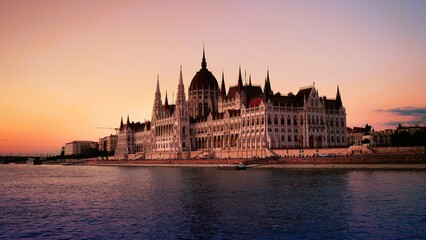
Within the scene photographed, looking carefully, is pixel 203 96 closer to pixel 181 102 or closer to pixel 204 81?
pixel 204 81

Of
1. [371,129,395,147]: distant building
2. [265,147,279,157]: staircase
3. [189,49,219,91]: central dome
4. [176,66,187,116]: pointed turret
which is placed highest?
[189,49,219,91]: central dome

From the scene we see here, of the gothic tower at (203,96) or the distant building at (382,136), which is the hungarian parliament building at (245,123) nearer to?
the gothic tower at (203,96)

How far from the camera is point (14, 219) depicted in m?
37.3

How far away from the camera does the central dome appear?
187m

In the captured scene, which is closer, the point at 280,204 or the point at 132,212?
the point at 132,212

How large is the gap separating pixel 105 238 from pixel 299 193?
1057 inches

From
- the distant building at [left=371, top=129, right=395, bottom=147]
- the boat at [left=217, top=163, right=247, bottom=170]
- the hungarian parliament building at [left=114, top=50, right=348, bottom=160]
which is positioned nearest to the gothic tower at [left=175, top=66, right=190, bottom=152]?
the hungarian parliament building at [left=114, top=50, right=348, bottom=160]

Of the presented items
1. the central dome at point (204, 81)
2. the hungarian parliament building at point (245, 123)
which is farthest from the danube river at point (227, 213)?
the central dome at point (204, 81)

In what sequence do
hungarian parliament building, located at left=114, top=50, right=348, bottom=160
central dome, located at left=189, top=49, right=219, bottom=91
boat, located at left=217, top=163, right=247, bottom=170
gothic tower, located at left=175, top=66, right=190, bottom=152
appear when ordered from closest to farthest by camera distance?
boat, located at left=217, top=163, right=247, bottom=170, hungarian parliament building, located at left=114, top=50, right=348, bottom=160, gothic tower, located at left=175, top=66, right=190, bottom=152, central dome, located at left=189, top=49, right=219, bottom=91

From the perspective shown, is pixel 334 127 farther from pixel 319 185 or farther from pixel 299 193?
pixel 299 193

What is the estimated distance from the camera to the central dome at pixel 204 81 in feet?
614

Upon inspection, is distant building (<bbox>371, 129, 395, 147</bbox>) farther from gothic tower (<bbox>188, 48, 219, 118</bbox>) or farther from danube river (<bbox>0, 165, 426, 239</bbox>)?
danube river (<bbox>0, 165, 426, 239</bbox>)

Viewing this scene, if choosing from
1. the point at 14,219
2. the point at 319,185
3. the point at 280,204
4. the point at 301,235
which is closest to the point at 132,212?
the point at 14,219

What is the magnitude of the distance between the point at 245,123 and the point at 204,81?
51515 millimetres
